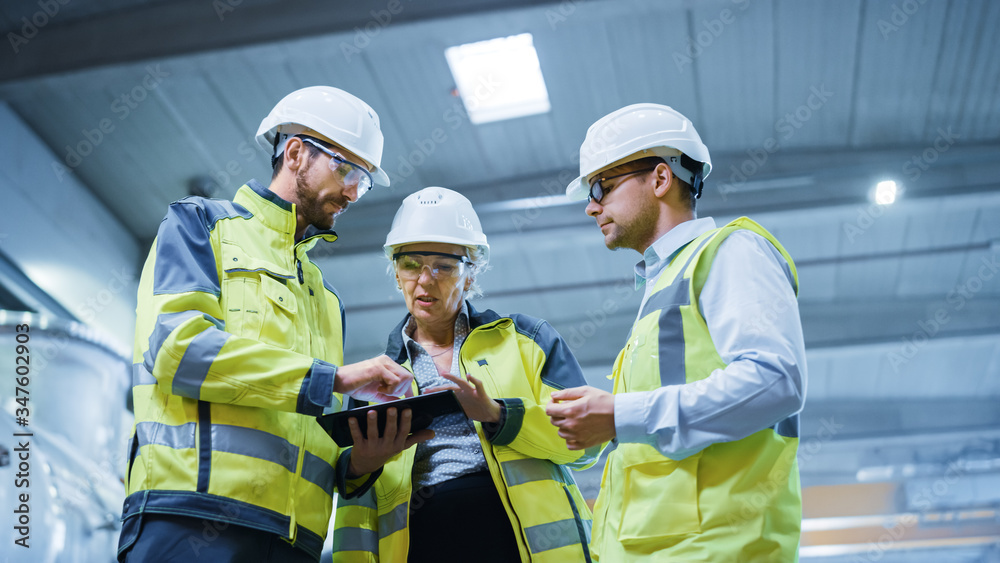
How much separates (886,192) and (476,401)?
20.2 ft

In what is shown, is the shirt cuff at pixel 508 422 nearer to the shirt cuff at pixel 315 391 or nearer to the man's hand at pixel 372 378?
the man's hand at pixel 372 378

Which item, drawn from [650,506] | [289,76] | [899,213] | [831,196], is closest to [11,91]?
[289,76]

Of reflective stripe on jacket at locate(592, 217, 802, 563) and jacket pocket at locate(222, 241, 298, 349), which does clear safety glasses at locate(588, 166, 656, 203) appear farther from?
jacket pocket at locate(222, 241, 298, 349)

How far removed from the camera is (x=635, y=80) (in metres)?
6.82

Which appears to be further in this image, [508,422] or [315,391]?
[508,422]

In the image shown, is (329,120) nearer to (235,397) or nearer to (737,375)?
(235,397)

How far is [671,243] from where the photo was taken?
241 centimetres

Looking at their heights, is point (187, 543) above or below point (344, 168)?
below

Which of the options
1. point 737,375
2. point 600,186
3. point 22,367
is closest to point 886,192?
point 600,186

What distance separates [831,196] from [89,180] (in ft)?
23.5

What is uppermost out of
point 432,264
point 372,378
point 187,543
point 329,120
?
point 329,120

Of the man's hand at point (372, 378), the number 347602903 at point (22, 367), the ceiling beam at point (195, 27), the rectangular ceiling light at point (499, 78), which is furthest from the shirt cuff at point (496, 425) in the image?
the rectangular ceiling light at point (499, 78)

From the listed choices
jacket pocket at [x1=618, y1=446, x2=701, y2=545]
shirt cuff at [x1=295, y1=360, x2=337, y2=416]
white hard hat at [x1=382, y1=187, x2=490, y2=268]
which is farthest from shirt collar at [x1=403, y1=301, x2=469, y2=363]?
jacket pocket at [x1=618, y1=446, x2=701, y2=545]

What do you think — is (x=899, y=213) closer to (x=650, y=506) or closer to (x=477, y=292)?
(x=477, y=292)
